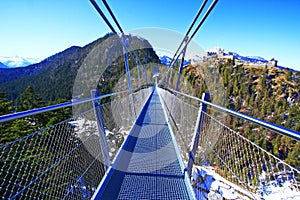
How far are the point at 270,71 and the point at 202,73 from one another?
924 inches

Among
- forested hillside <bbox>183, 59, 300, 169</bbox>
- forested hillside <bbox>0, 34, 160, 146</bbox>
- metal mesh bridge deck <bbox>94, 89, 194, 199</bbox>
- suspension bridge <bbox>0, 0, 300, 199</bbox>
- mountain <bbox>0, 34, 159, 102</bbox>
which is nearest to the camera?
suspension bridge <bbox>0, 0, 300, 199</bbox>

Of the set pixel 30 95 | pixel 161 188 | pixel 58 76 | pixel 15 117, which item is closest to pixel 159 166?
pixel 161 188

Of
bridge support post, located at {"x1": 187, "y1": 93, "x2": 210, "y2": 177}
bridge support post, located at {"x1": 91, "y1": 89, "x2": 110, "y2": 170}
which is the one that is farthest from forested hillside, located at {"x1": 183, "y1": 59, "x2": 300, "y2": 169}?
bridge support post, located at {"x1": 91, "y1": 89, "x2": 110, "y2": 170}

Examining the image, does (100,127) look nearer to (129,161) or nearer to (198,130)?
(129,161)

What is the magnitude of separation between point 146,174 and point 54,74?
4341cm

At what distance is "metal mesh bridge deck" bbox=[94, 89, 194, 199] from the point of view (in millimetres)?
1266

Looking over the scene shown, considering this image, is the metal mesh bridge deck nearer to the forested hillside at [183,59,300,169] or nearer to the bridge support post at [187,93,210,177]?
the bridge support post at [187,93,210,177]

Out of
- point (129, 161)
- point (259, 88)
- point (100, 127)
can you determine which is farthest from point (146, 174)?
point (259, 88)

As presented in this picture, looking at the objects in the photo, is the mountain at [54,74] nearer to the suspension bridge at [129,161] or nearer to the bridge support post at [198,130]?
the suspension bridge at [129,161]

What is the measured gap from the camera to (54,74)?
3894cm

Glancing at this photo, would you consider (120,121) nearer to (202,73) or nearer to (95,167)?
(95,167)

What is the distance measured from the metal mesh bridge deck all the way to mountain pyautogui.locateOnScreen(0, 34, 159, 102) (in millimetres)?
20165

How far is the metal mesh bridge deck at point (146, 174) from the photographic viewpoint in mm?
1266

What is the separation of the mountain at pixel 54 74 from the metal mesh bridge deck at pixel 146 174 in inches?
794
